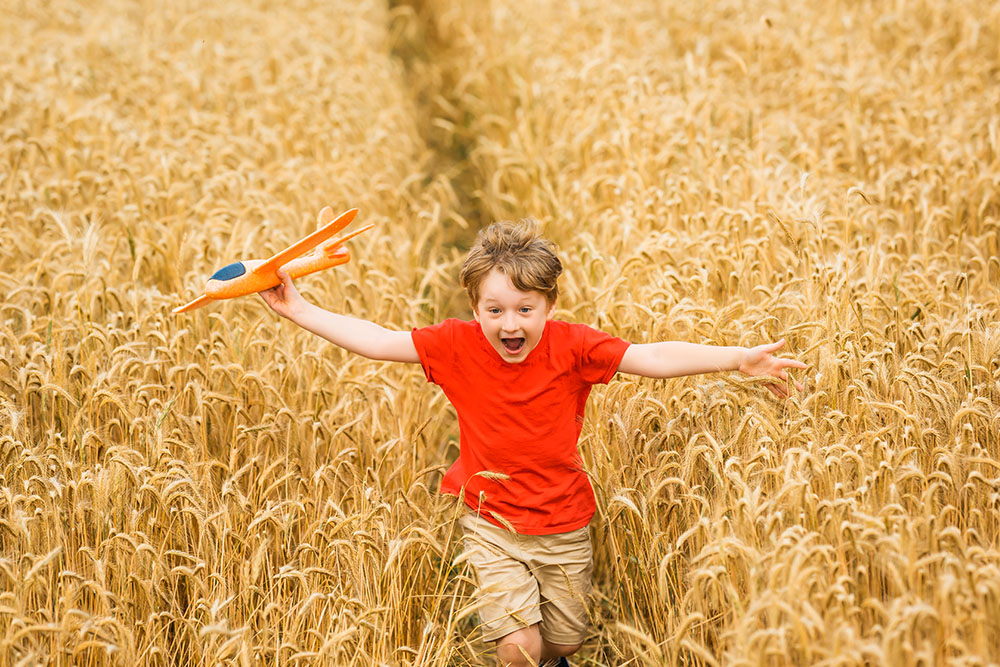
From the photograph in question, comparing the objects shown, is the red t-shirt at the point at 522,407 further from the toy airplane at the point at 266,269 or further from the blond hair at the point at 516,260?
the toy airplane at the point at 266,269

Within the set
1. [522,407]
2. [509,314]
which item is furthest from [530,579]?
[509,314]

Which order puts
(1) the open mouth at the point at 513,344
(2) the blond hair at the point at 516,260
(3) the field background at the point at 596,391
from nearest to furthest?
(3) the field background at the point at 596,391
(2) the blond hair at the point at 516,260
(1) the open mouth at the point at 513,344

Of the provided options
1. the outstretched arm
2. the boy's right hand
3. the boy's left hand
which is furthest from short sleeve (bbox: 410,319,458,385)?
the boy's left hand

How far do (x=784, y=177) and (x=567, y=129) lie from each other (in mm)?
2015

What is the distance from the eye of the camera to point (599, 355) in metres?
3.21

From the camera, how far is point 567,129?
272 inches

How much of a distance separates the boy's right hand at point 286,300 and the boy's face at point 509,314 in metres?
0.67

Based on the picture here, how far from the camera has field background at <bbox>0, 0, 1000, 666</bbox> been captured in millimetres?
2805

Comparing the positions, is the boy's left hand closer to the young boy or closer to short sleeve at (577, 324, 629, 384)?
the young boy

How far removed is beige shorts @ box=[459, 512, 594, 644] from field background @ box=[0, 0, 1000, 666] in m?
0.16

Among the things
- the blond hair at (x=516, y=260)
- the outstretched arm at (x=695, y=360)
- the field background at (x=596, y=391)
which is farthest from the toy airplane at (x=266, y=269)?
the outstretched arm at (x=695, y=360)

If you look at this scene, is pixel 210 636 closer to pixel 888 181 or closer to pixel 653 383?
pixel 653 383

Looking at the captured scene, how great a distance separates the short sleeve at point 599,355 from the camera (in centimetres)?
320

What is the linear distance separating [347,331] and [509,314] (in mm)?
616
